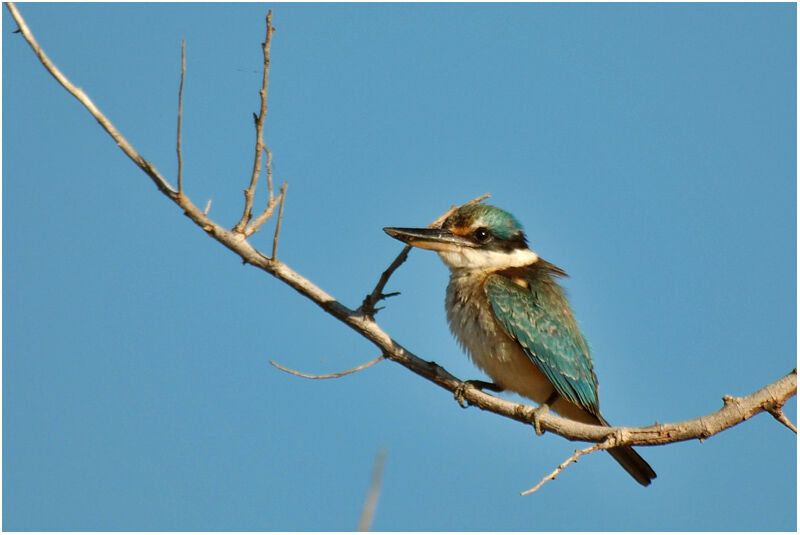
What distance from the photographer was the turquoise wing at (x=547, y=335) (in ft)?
16.6

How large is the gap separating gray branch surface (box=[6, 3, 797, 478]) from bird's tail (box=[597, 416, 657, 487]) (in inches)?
26.8

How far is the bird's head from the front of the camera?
5492 mm

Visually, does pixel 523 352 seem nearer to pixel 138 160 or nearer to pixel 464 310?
pixel 464 310

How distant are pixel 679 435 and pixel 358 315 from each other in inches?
61.0

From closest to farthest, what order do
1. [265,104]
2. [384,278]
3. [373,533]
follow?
[265,104] < [384,278] < [373,533]

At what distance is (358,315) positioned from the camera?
431cm

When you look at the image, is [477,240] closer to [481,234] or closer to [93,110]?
[481,234]

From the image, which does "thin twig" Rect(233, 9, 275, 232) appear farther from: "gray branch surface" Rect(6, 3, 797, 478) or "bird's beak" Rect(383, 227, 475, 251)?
"bird's beak" Rect(383, 227, 475, 251)

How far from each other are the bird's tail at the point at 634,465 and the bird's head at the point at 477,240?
1.35 metres

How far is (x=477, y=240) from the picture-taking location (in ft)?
18.5

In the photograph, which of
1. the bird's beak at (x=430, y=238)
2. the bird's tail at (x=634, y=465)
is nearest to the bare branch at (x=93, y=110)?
the bird's beak at (x=430, y=238)

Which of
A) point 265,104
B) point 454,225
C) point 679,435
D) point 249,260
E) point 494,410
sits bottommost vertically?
point 679,435

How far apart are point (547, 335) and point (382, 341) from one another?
1.24 m

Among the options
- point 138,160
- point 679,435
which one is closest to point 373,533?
point 679,435
